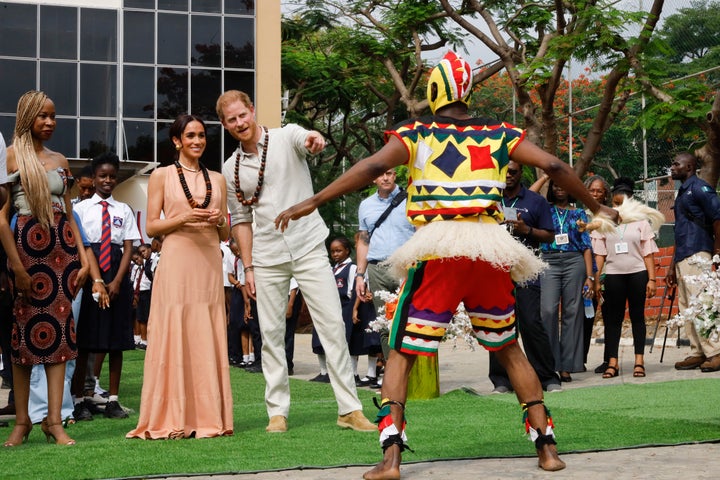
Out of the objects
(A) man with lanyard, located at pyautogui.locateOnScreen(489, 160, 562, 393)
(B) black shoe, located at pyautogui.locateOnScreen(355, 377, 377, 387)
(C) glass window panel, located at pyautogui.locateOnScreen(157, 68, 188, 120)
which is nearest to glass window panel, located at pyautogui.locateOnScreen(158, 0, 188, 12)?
(C) glass window panel, located at pyautogui.locateOnScreen(157, 68, 188, 120)

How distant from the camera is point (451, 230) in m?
5.82

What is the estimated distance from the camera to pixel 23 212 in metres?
7.60

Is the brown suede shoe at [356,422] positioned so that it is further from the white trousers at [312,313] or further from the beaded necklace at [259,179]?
the beaded necklace at [259,179]

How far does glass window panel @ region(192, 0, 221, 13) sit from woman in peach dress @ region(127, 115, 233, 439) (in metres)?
25.4

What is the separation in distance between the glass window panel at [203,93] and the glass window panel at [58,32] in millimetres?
3272

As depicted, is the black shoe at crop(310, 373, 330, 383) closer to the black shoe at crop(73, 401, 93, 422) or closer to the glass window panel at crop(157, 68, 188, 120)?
the black shoe at crop(73, 401, 93, 422)

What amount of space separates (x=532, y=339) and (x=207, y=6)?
943 inches

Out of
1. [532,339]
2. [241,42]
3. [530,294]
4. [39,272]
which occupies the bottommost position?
[532,339]

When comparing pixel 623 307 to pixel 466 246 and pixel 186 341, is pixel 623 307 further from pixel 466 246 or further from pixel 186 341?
pixel 466 246

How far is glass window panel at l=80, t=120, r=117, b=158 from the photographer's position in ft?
104

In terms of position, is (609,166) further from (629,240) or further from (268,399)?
(268,399)

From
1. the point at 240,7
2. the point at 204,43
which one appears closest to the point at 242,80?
the point at 204,43

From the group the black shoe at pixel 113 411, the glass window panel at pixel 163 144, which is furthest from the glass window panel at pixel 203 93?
the black shoe at pixel 113 411

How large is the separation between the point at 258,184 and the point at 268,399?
1.48 meters
